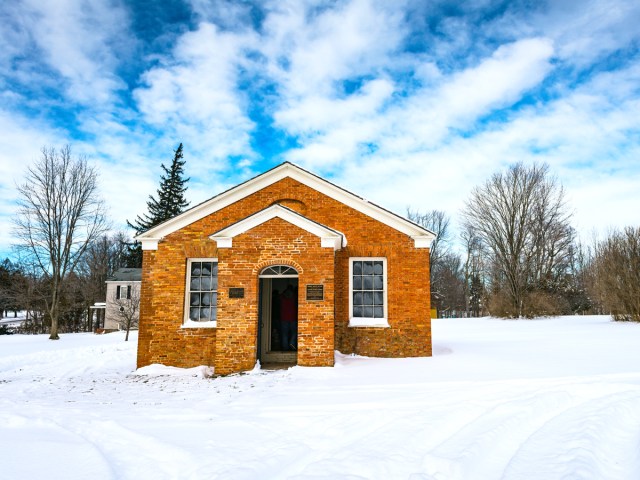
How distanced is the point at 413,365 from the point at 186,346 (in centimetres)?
594

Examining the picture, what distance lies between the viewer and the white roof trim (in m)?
10.5

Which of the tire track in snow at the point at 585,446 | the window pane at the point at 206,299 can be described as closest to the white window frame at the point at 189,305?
the window pane at the point at 206,299

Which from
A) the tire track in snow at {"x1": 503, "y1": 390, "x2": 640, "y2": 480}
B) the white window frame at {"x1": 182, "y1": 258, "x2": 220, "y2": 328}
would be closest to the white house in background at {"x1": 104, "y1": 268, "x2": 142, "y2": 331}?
the white window frame at {"x1": 182, "y1": 258, "x2": 220, "y2": 328}

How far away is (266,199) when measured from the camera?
40.4 ft

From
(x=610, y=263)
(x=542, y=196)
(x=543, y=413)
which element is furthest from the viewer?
(x=542, y=196)

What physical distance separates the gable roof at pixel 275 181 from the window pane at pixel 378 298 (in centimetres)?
171

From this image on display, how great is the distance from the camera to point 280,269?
11.0 meters

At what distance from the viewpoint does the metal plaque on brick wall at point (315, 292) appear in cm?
1032

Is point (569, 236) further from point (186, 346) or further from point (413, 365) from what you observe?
point (186, 346)

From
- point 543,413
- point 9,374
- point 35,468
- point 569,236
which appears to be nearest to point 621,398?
point 543,413

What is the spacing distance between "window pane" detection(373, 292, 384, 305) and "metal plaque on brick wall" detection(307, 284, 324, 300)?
88.7 inches

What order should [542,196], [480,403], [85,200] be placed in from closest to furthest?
1. [480,403]
2. [85,200]
3. [542,196]

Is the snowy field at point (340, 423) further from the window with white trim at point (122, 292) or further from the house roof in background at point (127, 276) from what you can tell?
the window with white trim at point (122, 292)

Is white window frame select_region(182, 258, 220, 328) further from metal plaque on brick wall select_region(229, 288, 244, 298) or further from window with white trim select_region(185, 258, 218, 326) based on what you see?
metal plaque on brick wall select_region(229, 288, 244, 298)
